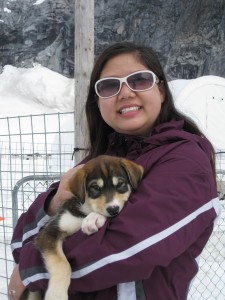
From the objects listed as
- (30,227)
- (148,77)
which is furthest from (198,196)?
(30,227)

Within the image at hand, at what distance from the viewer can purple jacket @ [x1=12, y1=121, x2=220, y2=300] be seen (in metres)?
1.41

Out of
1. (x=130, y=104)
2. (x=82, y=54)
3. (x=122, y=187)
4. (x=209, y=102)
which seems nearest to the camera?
(x=122, y=187)

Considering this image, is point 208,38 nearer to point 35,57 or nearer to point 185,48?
point 185,48

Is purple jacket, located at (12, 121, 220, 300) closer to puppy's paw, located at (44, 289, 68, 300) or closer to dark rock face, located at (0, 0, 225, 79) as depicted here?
puppy's paw, located at (44, 289, 68, 300)

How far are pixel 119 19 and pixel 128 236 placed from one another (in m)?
27.0

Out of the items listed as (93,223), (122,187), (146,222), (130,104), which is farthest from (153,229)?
(130,104)

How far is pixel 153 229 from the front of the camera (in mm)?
1407

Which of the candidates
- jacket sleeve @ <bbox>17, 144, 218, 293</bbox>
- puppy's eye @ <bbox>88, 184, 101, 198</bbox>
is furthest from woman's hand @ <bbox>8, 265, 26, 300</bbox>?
puppy's eye @ <bbox>88, 184, 101, 198</bbox>

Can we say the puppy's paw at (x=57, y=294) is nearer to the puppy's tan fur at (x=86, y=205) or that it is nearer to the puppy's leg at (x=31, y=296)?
the puppy's tan fur at (x=86, y=205)

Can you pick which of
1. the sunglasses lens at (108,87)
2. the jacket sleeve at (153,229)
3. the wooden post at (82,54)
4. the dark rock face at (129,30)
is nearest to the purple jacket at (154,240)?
the jacket sleeve at (153,229)

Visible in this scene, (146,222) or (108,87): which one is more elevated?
(108,87)

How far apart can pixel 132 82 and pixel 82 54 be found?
7.66 ft

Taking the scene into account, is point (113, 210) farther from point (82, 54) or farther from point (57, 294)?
point (82, 54)

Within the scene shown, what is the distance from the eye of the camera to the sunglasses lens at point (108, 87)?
201 centimetres
